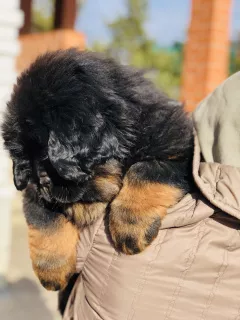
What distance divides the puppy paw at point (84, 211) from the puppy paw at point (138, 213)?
0.29 ft

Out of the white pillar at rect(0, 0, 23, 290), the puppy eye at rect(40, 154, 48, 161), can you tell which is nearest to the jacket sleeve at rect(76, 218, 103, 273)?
the puppy eye at rect(40, 154, 48, 161)

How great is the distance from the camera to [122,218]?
1.52 meters

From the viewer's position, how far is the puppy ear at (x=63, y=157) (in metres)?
1.53

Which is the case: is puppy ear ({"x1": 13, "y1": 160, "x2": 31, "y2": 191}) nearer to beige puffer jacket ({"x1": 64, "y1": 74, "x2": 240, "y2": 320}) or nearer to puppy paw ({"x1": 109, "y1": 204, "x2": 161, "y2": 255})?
puppy paw ({"x1": 109, "y1": 204, "x2": 161, "y2": 255})

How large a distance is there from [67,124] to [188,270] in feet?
1.99

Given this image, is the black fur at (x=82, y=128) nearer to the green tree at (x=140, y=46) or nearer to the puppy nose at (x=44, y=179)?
the puppy nose at (x=44, y=179)

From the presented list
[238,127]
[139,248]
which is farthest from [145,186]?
[238,127]

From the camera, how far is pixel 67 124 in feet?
5.07

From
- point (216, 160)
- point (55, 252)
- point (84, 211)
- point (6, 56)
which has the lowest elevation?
point (55, 252)

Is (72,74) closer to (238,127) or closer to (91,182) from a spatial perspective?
(91,182)

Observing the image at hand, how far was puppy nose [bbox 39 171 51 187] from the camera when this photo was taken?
1.62m

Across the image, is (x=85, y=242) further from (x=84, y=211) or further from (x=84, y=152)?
(x=84, y=152)

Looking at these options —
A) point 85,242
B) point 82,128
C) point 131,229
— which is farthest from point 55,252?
point 82,128

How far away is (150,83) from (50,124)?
511mm
